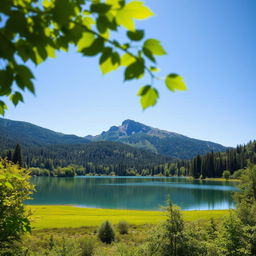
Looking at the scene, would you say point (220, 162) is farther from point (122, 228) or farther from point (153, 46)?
point (153, 46)

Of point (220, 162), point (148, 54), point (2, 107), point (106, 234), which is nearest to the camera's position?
point (148, 54)

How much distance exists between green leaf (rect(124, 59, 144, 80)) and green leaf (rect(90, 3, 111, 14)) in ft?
0.93

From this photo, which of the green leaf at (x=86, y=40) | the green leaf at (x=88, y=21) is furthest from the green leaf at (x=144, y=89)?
the green leaf at (x=88, y=21)

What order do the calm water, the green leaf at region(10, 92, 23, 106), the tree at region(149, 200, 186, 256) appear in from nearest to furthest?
the green leaf at region(10, 92, 23, 106) < the tree at region(149, 200, 186, 256) < the calm water

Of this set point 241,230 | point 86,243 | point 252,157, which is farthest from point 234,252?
point 252,157

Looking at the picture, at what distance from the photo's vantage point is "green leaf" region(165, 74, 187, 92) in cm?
124

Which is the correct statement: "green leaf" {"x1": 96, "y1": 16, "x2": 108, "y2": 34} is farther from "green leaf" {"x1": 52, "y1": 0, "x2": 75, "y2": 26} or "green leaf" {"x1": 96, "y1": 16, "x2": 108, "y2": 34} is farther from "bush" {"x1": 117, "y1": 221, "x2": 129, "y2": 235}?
"bush" {"x1": 117, "y1": 221, "x2": 129, "y2": 235}

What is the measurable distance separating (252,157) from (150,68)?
14149 centimetres

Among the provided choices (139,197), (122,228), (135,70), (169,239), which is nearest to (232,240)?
(169,239)

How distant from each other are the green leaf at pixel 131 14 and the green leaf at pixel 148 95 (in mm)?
317

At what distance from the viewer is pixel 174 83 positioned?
125cm

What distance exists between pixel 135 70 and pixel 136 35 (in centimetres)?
17

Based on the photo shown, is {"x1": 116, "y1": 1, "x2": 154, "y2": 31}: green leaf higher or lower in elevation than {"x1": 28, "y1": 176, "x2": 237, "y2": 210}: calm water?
higher

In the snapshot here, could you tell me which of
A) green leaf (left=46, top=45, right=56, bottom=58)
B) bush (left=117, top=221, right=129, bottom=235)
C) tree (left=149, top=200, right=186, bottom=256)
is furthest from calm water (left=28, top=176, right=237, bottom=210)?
green leaf (left=46, top=45, right=56, bottom=58)
